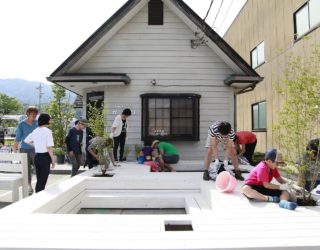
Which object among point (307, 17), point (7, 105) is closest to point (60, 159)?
point (307, 17)

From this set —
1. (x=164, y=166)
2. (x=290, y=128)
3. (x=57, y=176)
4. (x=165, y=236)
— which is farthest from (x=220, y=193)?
(x=57, y=176)

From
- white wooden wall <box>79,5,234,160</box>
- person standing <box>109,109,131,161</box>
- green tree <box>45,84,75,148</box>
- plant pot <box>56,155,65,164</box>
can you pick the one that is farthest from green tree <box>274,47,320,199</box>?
green tree <box>45,84,75,148</box>

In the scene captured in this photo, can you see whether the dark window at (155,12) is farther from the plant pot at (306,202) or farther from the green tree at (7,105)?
the green tree at (7,105)

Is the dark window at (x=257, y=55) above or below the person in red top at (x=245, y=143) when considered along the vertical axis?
above

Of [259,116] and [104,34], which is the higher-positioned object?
[104,34]

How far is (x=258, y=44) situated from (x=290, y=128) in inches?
602

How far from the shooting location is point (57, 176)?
1016 centimetres

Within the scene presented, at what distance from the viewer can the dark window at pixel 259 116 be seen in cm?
1752

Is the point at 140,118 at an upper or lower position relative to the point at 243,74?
lower

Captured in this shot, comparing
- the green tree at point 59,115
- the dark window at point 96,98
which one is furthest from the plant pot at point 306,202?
the green tree at point 59,115

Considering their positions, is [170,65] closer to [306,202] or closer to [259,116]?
[306,202]

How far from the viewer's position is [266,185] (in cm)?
441

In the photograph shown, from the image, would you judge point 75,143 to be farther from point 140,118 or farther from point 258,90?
A: point 258,90

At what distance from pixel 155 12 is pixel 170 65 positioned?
174 centimetres
